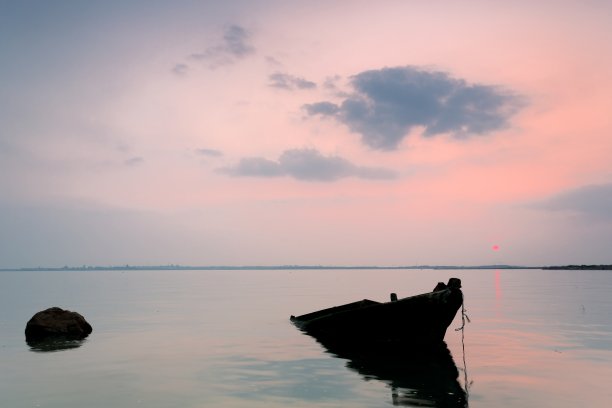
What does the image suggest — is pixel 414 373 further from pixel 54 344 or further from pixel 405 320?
pixel 54 344

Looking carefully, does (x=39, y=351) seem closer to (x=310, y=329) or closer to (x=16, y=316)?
(x=310, y=329)

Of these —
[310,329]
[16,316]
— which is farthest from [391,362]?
[16,316]

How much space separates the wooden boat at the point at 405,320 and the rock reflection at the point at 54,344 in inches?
528

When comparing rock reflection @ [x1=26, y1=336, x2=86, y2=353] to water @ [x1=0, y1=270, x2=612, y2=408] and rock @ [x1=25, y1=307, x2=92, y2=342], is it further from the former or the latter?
water @ [x1=0, y1=270, x2=612, y2=408]

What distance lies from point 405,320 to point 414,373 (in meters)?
5.15

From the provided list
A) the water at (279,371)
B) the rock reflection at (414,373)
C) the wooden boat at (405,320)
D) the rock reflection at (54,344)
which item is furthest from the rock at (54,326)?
the rock reflection at (414,373)

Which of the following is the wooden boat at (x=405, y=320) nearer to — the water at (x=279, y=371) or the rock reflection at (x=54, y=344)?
the water at (x=279, y=371)

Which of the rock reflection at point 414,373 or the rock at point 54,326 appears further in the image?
the rock at point 54,326

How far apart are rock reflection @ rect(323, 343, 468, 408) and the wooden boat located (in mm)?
777

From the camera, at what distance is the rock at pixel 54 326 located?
93.2ft

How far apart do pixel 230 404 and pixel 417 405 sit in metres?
5.37

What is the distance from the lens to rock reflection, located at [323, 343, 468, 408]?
49.9 ft

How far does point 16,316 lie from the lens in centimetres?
4456

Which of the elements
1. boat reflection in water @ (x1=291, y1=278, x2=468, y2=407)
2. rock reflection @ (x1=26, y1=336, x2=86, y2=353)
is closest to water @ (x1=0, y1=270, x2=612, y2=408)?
boat reflection in water @ (x1=291, y1=278, x2=468, y2=407)
